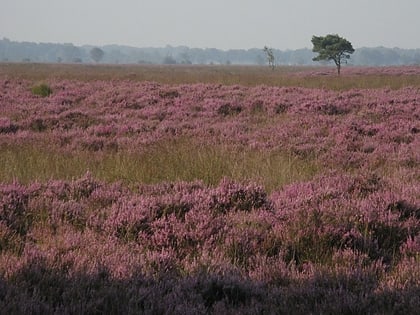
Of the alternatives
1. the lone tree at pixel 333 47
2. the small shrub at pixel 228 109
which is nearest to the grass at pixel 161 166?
the small shrub at pixel 228 109

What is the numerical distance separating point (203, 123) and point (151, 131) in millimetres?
1806

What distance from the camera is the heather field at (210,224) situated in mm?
3025

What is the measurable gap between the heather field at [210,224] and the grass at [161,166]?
0.04 meters

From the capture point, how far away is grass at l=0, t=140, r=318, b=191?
6773mm

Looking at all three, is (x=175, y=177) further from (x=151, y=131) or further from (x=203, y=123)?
(x=203, y=123)

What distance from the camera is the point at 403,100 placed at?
49.1 feet

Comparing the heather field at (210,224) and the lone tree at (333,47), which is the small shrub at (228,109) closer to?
the heather field at (210,224)

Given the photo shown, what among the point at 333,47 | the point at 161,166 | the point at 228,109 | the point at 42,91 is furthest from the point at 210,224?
the point at 333,47

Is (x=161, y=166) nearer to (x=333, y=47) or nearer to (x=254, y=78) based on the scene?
(x=254, y=78)

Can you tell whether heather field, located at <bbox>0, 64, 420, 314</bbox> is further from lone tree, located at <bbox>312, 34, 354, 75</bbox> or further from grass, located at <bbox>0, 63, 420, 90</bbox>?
lone tree, located at <bbox>312, 34, 354, 75</bbox>

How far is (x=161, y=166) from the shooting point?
735 centimetres

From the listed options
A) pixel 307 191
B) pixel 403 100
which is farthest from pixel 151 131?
pixel 403 100

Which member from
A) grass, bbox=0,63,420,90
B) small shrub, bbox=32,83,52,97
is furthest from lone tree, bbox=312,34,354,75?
small shrub, bbox=32,83,52,97

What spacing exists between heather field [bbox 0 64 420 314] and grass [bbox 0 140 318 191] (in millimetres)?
36
